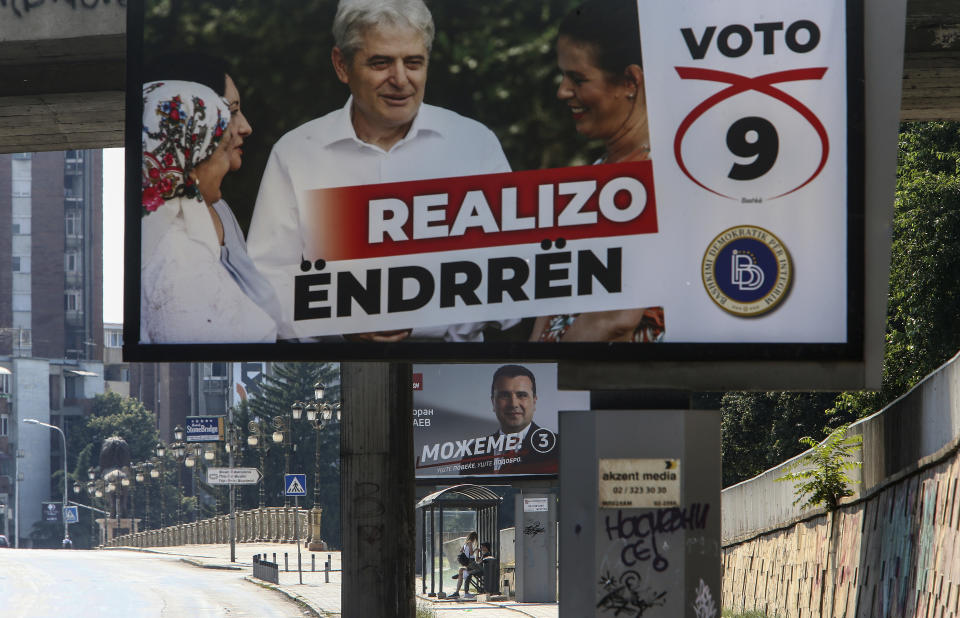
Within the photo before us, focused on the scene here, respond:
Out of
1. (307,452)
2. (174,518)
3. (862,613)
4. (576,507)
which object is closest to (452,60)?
(576,507)

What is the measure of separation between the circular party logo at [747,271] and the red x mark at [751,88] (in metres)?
0.44

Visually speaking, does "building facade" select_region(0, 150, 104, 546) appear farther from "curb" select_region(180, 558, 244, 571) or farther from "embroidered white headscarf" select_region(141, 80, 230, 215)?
"embroidered white headscarf" select_region(141, 80, 230, 215)

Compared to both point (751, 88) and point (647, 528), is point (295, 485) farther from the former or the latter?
point (751, 88)

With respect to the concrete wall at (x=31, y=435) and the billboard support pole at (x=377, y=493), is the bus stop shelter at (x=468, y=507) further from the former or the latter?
the concrete wall at (x=31, y=435)

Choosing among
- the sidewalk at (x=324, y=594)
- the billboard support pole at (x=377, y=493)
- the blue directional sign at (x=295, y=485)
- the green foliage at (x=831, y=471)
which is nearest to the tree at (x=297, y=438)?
the sidewalk at (x=324, y=594)

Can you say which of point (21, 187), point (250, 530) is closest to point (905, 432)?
point (250, 530)

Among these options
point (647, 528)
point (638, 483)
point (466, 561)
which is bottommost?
point (466, 561)

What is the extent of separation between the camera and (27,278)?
493 ft

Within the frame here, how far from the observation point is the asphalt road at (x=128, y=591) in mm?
31000

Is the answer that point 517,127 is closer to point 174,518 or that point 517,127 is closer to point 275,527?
point 275,527

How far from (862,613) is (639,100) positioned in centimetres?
646

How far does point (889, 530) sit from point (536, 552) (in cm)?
2016

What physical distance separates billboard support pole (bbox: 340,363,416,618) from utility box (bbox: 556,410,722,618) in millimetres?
9147

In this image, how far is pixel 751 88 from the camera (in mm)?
12195
